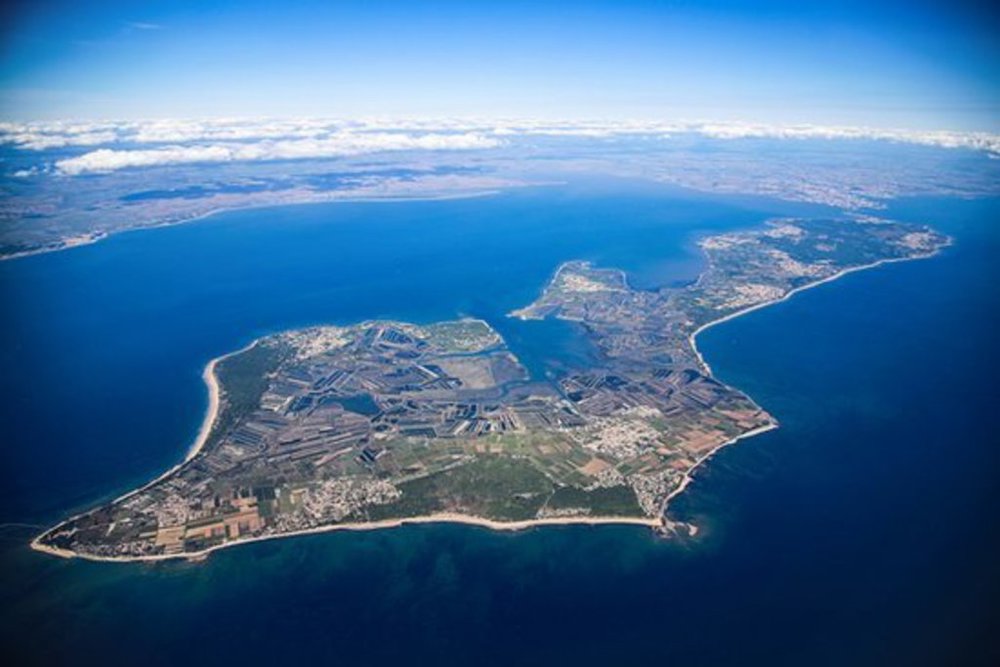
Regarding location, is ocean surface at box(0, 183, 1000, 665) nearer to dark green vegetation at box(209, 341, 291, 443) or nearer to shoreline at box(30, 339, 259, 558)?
shoreline at box(30, 339, 259, 558)

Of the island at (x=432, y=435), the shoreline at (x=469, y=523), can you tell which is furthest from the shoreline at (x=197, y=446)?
the shoreline at (x=469, y=523)

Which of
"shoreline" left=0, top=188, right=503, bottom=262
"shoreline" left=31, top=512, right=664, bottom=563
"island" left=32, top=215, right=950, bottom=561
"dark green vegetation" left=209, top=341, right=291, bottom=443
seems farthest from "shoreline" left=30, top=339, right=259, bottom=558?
"shoreline" left=0, top=188, right=503, bottom=262

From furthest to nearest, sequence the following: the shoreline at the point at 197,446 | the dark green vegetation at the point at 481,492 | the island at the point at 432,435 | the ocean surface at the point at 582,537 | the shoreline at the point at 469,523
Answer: the dark green vegetation at the point at 481,492
the island at the point at 432,435
the shoreline at the point at 469,523
the shoreline at the point at 197,446
the ocean surface at the point at 582,537

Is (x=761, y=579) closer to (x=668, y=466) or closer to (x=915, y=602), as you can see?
(x=915, y=602)

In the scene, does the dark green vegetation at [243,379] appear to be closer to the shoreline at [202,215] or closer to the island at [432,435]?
the island at [432,435]

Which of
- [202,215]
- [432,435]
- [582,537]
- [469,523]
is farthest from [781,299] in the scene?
[202,215]

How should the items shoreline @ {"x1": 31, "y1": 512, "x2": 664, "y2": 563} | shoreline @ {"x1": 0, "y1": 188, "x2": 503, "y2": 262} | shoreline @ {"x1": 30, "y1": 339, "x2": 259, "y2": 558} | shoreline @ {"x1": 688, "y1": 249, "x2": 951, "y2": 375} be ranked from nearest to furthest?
shoreline @ {"x1": 30, "y1": 339, "x2": 259, "y2": 558}, shoreline @ {"x1": 31, "y1": 512, "x2": 664, "y2": 563}, shoreline @ {"x1": 688, "y1": 249, "x2": 951, "y2": 375}, shoreline @ {"x1": 0, "y1": 188, "x2": 503, "y2": 262}

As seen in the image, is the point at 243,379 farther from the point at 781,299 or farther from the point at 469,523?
the point at 781,299
